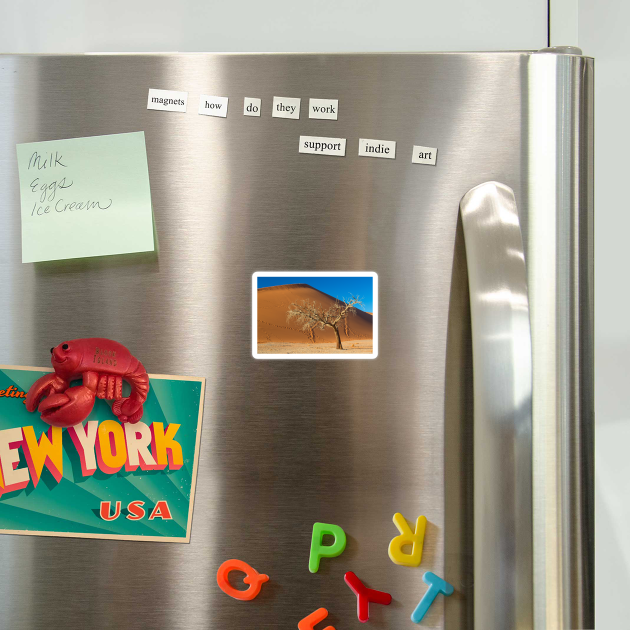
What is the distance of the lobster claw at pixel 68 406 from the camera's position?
0.48 m

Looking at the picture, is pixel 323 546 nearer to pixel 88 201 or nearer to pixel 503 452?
pixel 503 452

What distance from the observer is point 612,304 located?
2.39 ft

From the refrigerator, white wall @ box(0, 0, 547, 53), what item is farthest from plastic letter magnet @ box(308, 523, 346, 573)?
white wall @ box(0, 0, 547, 53)

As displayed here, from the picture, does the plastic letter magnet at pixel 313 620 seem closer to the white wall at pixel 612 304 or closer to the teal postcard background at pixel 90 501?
the teal postcard background at pixel 90 501

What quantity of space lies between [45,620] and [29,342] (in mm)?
284

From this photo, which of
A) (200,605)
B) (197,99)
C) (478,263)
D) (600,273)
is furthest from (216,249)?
(600,273)

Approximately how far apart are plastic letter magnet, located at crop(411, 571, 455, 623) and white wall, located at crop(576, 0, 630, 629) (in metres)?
0.37

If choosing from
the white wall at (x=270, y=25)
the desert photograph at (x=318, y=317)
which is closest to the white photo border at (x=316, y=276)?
the desert photograph at (x=318, y=317)

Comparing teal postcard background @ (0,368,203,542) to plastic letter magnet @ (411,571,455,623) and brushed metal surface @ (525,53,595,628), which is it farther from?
brushed metal surface @ (525,53,595,628)

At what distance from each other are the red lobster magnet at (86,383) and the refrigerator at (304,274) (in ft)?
0.06

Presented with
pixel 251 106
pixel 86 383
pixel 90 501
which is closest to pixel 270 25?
pixel 251 106

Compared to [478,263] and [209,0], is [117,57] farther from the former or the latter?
[478,263]

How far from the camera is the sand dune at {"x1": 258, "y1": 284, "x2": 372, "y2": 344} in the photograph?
0.51m

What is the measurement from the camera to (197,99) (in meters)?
0.51
